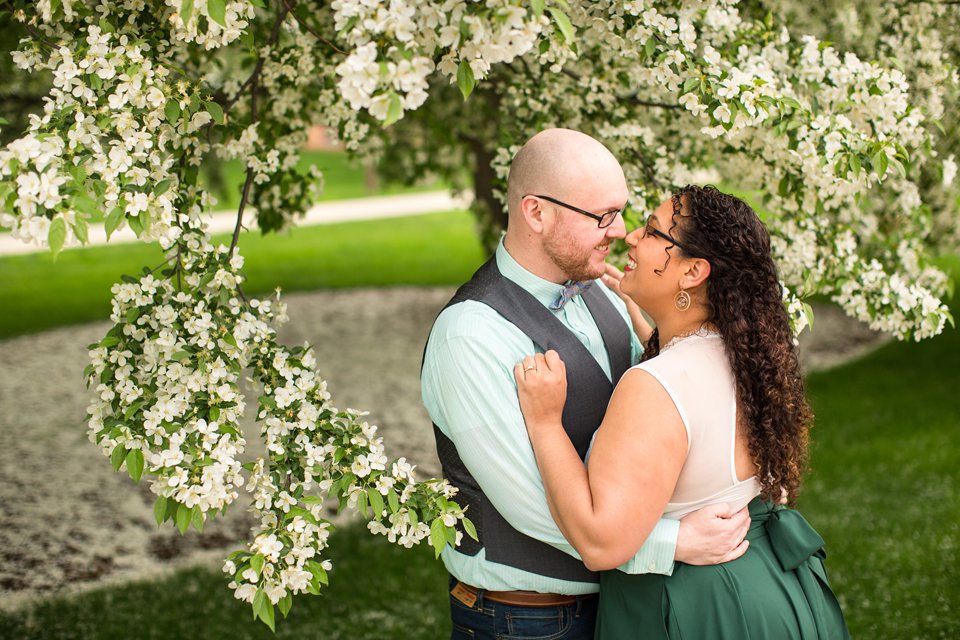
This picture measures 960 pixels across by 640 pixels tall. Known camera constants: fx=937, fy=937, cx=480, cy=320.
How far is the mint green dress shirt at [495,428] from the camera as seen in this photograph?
2533 mm

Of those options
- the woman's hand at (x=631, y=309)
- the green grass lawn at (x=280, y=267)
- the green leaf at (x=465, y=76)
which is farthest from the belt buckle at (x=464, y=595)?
the green grass lawn at (x=280, y=267)

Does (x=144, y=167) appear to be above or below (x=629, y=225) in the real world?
above

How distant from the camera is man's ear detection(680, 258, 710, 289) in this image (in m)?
2.56

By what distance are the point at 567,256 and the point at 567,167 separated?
0.26 m

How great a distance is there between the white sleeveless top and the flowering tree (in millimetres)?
657

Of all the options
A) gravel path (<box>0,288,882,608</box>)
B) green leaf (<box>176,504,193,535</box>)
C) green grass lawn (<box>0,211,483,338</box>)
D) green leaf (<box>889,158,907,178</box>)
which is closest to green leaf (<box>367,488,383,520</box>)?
green leaf (<box>176,504,193,535</box>)

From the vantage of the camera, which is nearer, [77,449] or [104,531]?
[104,531]

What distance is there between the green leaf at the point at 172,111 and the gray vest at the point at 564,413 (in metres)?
1.02

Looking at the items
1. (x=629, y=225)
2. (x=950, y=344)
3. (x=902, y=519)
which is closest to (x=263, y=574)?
(x=629, y=225)

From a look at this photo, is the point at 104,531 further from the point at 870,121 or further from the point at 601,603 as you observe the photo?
the point at 870,121

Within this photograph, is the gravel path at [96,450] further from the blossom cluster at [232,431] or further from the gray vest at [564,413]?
the gray vest at [564,413]

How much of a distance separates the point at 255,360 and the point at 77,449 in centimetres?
656

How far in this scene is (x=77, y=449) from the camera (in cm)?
896

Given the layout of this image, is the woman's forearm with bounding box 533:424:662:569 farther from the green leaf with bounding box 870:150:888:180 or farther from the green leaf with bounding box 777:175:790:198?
the green leaf with bounding box 777:175:790:198
